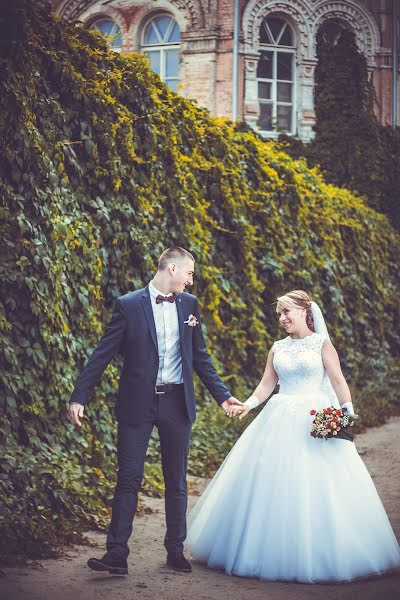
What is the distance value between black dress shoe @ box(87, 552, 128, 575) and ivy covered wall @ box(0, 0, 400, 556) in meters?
0.51

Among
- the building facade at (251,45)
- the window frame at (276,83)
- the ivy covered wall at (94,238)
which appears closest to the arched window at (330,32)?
the building facade at (251,45)

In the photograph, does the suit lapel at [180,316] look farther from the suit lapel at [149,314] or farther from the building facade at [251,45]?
the building facade at [251,45]

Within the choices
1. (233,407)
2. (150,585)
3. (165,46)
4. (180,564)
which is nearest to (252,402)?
(233,407)

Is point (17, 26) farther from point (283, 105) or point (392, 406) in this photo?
point (283, 105)

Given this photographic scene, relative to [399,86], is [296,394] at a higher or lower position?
lower

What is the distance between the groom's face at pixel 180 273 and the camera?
19.3ft

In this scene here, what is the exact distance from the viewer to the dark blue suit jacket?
5.73 m

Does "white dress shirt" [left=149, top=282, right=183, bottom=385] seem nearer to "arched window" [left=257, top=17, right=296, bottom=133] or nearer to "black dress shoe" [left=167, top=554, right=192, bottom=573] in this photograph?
"black dress shoe" [left=167, top=554, right=192, bottom=573]

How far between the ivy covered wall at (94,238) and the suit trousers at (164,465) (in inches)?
26.0

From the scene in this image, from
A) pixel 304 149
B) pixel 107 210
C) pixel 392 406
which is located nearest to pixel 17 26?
pixel 107 210

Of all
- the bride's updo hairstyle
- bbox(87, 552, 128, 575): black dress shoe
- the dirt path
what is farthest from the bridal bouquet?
bbox(87, 552, 128, 575): black dress shoe

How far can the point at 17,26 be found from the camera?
6.68 metres

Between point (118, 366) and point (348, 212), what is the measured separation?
323 inches

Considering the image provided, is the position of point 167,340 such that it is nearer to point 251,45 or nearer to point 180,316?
point 180,316
